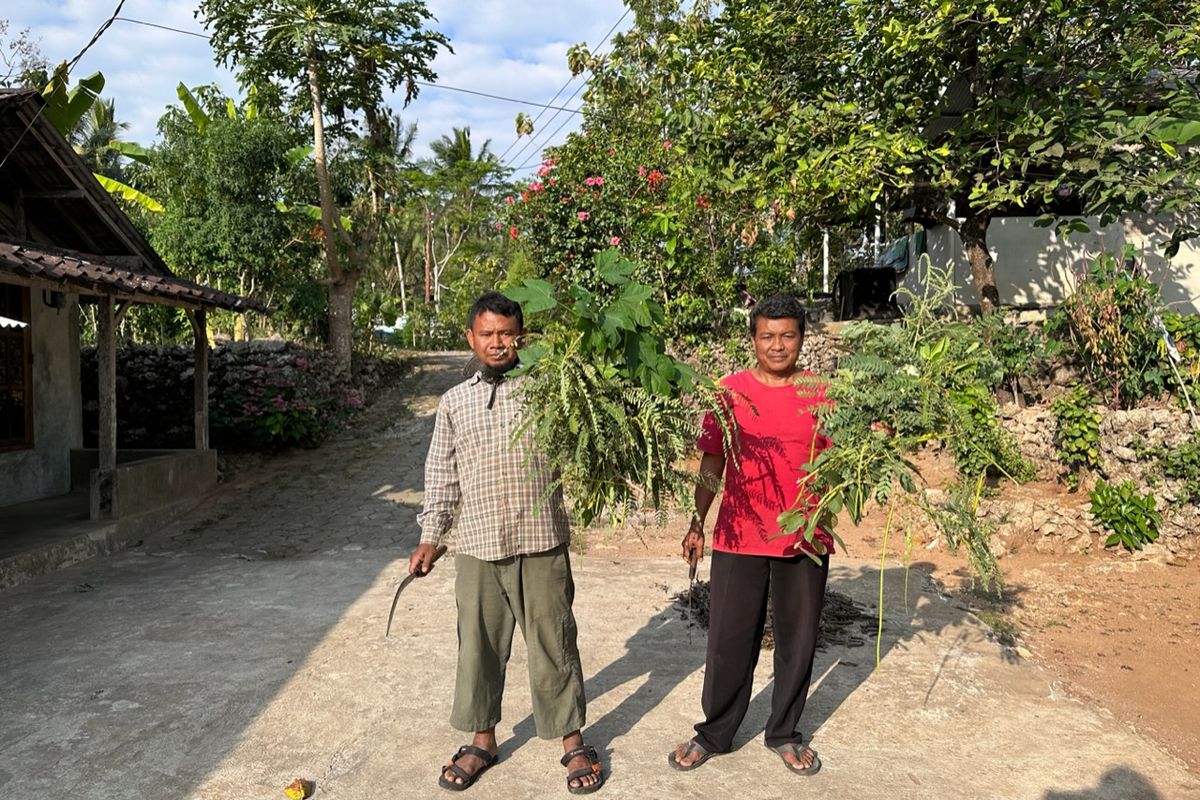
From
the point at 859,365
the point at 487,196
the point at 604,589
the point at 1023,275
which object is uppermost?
the point at 487,196

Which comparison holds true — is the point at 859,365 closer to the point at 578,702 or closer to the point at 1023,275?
the point at 578,702

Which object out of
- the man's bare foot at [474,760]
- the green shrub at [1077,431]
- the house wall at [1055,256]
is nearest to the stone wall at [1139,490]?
the green shrub at [1077,431]

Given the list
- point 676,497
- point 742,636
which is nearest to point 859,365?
point 676,497

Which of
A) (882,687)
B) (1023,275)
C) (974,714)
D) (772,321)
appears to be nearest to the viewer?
(772,321)

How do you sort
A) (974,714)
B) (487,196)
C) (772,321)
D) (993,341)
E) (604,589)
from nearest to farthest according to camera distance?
(772,321) < (974,714) < (604,589) < (993,341) < (487,196)

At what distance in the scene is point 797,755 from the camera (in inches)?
122

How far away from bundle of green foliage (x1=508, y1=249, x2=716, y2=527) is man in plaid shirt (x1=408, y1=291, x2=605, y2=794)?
8.0 inches

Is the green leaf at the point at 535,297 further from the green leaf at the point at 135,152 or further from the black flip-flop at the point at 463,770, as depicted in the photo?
the green leaf at the point at 135,152

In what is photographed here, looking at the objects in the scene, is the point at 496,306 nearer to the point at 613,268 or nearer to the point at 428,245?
the point at 613,268

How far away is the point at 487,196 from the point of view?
31.2 m

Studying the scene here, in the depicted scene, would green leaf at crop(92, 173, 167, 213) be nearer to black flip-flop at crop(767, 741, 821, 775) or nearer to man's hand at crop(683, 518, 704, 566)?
man's hand at crop(683, 518, 704, 566)

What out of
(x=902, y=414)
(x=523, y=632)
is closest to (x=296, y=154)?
(x=523, y=632)

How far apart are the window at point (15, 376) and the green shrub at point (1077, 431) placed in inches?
395

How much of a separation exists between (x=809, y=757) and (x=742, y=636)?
1.75 feet
